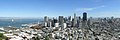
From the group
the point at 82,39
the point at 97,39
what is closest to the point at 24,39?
the point at 82,39

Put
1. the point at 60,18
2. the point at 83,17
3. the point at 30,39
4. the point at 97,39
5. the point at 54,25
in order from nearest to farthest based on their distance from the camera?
the point at 30,39, the point at 97,39, the point at 54,25, the point at 60,18, the point at 83,17

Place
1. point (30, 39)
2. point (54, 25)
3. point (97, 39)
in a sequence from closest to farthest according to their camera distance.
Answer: point (30, 39), point (97, 39), point (54, 25)

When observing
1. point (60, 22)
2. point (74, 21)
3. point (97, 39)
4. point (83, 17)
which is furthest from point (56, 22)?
point (97, 39)

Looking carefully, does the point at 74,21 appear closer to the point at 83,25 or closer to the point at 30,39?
the point at 83,25

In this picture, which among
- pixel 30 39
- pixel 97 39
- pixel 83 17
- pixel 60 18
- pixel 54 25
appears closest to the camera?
pixel 30 39

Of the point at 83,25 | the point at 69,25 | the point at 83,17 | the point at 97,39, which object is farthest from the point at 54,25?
the point at 97,39

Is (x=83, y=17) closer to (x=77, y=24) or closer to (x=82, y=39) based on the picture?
(x=77, y=24)

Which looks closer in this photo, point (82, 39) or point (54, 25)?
point (82, 39)

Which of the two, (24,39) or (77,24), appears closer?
(24,39)

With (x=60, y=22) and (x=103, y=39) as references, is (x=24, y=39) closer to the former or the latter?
(x=103, y=39)
